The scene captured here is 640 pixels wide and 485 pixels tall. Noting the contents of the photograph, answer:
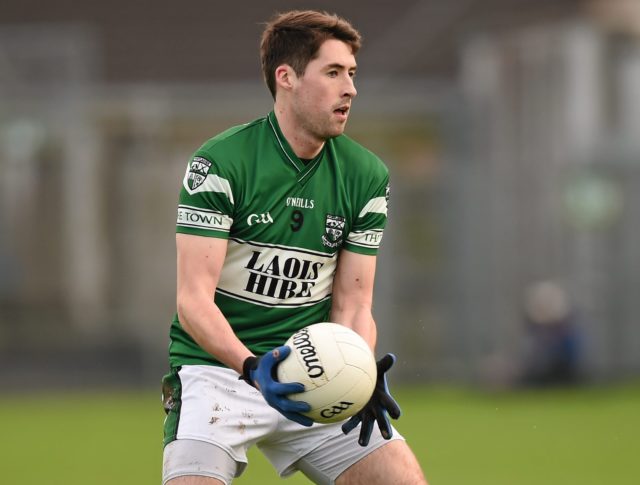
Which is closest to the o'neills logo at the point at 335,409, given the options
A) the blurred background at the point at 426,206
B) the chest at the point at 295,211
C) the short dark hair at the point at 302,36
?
the chest at the point at 295,211

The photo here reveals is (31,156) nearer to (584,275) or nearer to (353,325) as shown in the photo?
(584,275)

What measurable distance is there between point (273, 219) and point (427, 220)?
14175 mm

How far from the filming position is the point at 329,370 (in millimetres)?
5746

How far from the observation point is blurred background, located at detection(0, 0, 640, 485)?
1895cm

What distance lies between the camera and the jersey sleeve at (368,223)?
6445 mm

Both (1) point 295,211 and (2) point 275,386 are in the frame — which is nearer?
(2) point 275,386

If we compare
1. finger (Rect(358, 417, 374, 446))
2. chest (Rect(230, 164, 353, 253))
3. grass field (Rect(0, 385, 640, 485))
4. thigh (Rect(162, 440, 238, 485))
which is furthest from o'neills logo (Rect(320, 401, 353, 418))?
grass field (Rect(0, 385, 640, 485))

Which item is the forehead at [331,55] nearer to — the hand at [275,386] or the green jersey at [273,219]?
the green jersey at [273,219]

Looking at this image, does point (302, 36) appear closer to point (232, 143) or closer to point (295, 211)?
point (232, 143)

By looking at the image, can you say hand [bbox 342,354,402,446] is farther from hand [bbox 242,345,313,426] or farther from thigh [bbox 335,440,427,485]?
hand [bbox 242,345,313,426]

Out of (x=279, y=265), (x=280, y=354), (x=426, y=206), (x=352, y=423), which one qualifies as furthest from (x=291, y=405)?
(x=426, y=206)

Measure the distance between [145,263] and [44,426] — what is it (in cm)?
484

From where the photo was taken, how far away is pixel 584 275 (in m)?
19.0

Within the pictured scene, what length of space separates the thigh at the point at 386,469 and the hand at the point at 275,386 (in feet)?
1.67
